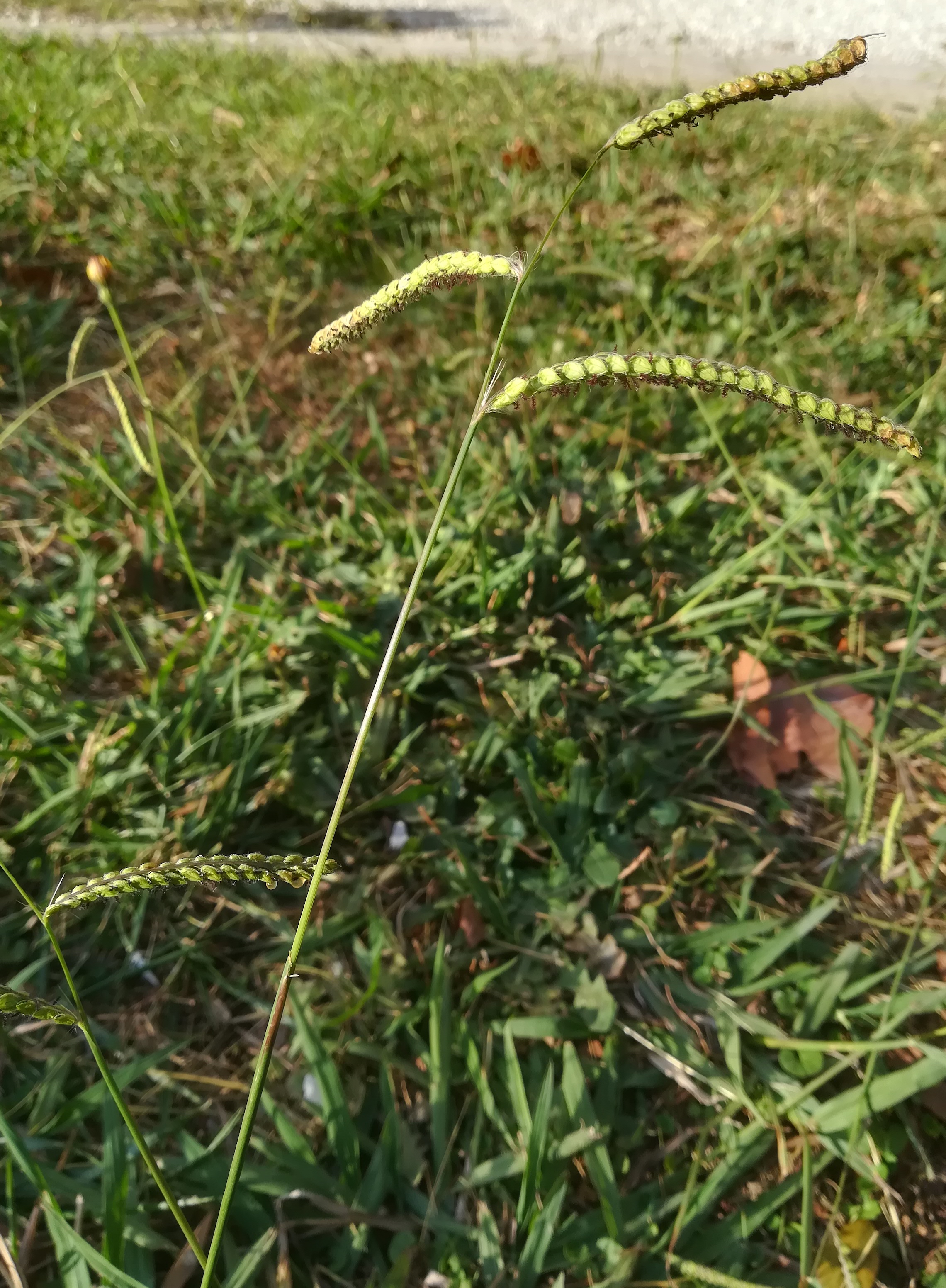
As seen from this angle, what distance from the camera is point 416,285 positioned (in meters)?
0.60

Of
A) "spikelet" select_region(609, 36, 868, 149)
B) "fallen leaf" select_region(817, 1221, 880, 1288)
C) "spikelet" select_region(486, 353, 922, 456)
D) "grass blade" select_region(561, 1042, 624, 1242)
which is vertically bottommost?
"fallen leaf" select_region(817, 1221, 880, 1288)

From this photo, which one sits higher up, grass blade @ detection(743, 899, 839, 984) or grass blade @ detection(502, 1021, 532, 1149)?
grass blade @ detection(743, 899, 839, 984)

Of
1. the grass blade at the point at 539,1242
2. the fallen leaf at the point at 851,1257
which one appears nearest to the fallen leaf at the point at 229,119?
the grass blade at the point at 539,1242

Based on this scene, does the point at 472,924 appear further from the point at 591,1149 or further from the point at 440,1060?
the point at 591,1149

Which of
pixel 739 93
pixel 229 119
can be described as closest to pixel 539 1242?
pixel 739 93

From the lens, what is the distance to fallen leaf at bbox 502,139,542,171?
2.62 m

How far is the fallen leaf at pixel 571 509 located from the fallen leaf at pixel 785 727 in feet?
1.53

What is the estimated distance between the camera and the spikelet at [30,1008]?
0.52 m

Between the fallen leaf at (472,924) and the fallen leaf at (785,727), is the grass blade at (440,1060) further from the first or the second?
the fallen leaf at (785,727)

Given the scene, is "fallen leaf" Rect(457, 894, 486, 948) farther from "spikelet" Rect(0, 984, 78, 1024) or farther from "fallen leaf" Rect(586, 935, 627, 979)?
"spikelet" Rect(0, 984, 78, 1024)

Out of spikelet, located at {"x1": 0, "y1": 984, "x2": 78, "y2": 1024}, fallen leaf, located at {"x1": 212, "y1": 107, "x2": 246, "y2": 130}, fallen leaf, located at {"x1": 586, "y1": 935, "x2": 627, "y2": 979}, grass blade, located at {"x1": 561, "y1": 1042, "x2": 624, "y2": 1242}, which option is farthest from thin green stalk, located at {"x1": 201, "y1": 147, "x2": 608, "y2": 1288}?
fallen leaf, located at {"x1": 212, "y1": 107, "x2": 246, "y2": 130}

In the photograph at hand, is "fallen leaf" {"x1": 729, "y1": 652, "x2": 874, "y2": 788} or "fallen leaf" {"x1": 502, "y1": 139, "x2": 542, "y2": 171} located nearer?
"fallen leaf" {"x1": 729, "y1": 652, "x2": 874, "y2": 788}

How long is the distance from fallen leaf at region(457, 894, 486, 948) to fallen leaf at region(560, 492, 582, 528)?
2.77 ft

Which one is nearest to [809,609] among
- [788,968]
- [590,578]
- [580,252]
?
[590,578]
